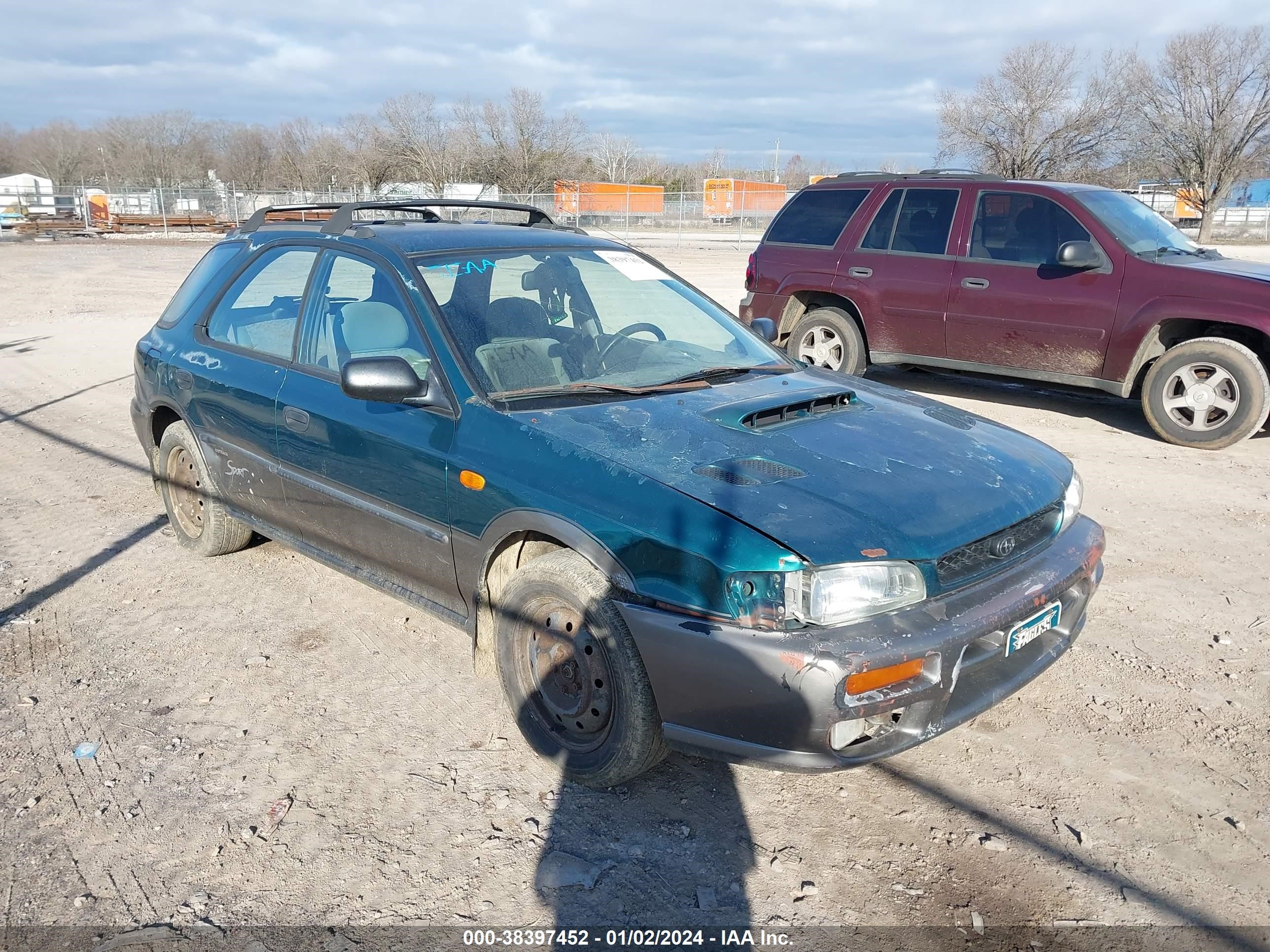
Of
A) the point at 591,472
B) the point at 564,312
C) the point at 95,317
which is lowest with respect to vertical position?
the point at 95,317

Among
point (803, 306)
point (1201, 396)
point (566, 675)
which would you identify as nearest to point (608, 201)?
point (803, 306)

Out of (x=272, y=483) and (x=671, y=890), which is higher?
(x=272, y=483)

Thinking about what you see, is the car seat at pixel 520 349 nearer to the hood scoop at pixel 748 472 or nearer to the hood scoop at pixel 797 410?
the hood scoop at pixel 797 410

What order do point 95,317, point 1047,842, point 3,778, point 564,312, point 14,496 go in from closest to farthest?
point 1047,842
point 3,778
point 564,312
point 14,496
point 95,317

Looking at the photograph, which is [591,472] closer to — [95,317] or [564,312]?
[564,312]

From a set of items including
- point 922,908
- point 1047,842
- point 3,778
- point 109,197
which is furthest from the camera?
point 109,197

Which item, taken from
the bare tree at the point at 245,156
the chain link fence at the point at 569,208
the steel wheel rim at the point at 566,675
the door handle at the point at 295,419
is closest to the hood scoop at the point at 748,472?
the steel wheel rim at the point at 566,675

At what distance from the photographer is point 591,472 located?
9.93 ft

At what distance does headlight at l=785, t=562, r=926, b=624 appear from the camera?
266 centimetres

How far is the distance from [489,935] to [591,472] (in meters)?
1.33

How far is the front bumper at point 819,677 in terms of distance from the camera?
8.57 feet

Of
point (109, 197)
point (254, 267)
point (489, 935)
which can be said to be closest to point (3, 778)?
point (489, 935)

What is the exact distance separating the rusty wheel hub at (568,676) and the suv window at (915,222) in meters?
6.31

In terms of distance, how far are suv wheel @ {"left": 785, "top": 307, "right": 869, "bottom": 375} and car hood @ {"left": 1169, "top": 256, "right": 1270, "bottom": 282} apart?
2561 mm
